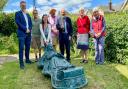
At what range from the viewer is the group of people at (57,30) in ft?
42.7

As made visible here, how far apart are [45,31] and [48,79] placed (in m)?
2.89

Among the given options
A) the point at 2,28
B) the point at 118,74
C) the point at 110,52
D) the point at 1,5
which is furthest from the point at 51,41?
the point at 1,5

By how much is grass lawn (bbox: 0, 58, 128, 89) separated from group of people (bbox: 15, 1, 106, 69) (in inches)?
20.6

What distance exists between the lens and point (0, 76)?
1194 centimetres

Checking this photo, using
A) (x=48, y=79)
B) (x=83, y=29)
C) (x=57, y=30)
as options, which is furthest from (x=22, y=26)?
A: (x=48, y=79)

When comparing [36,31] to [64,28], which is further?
[36,31]

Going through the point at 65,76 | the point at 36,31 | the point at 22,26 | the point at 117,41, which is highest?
the point at 22,26

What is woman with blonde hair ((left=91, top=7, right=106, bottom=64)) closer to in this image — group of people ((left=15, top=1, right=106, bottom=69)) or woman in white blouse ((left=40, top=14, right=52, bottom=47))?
group of people ((left=15, top=1, right=106, bottom=69))

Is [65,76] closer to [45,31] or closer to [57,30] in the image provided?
[45,31]

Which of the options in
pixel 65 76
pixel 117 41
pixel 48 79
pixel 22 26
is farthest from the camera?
pixel 117 41

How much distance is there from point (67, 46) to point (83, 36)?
650 mm

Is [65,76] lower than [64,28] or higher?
lower

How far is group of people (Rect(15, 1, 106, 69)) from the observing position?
42.7 feet

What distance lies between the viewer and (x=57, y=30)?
14008 mm
